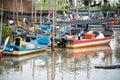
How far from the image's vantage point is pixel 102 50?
4547cm

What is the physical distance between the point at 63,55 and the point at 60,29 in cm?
1665

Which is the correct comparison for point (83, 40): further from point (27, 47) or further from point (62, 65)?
point (62, 65)

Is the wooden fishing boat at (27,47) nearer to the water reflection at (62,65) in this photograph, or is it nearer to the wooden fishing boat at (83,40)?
the water reflection at (62,65)

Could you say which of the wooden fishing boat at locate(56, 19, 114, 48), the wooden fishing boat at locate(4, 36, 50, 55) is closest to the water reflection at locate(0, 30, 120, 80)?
the wooden fishing boat at locate(4, 36, 50, 55)

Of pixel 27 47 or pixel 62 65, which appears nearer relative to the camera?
pixel 62 65

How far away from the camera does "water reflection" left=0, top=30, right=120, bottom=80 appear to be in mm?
31578

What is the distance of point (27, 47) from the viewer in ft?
133

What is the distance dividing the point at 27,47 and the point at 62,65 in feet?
16.9

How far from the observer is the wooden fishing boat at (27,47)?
3884cm

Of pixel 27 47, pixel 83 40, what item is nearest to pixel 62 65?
pixel 27 47

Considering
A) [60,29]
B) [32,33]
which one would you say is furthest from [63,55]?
[60,29]

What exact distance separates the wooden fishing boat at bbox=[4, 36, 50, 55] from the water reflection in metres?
0.43

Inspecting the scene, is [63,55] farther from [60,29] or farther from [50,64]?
[60,29]

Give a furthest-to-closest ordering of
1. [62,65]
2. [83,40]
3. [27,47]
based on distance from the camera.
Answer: [83,40] < [27,47] < [62,65]
